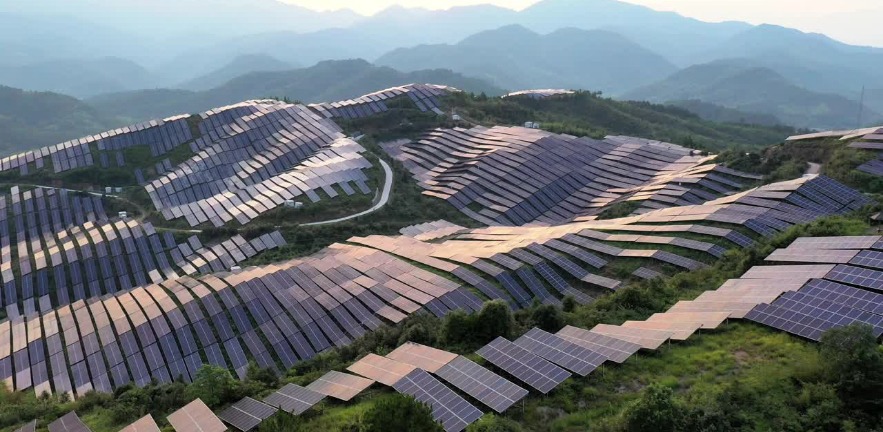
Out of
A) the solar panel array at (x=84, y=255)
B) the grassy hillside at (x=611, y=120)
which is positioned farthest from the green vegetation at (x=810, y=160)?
the solar panel array at (x=84, y=255)

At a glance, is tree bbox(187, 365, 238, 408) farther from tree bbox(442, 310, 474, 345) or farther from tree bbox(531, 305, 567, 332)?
tree bbox(531, 305, 567, 332)

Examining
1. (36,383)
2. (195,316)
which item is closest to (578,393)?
(195,316)

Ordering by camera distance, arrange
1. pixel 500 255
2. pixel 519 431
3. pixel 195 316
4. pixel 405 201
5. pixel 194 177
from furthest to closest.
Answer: pixel 194 177, pixel 405 201, pixel 500 255, pixel 195 316, pixel 519 431

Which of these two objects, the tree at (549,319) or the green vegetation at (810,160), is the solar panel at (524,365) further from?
the green vegetation at (810,160)

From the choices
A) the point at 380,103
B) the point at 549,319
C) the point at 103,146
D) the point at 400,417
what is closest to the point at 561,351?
the point at 549,319

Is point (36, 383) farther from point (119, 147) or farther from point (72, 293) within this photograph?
point (119, 147)
